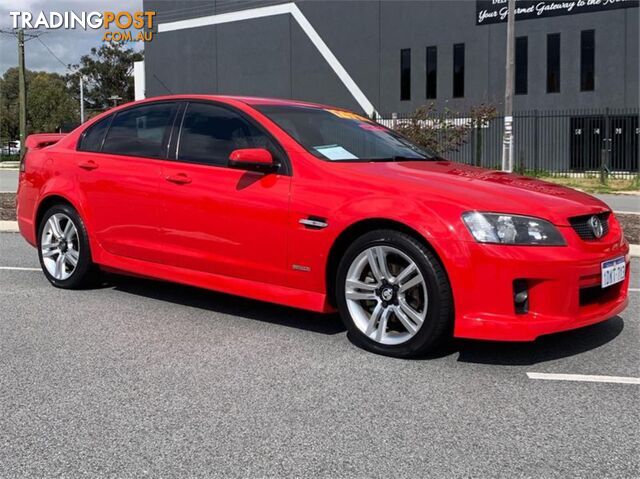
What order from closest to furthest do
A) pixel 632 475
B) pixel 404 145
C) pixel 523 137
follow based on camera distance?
pixel 632 475 < pixel 404 145 < pixel 523 137

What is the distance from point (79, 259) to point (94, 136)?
1.06 m

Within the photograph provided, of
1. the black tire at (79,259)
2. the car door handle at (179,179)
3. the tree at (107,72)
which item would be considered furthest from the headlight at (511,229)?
the tree at (107,72)

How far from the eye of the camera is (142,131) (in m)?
5.86

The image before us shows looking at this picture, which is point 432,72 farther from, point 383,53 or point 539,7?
point 539,7

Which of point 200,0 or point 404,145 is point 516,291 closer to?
point 404,145

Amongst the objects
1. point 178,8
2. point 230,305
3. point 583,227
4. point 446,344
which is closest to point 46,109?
point 178,8

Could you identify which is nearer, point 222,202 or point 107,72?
point 222,202

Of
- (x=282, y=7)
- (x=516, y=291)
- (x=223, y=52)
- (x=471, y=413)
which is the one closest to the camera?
(x=471, y=413)

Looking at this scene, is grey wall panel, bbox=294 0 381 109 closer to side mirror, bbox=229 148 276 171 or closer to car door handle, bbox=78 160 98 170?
car door handle, bbox=78 160 98 170

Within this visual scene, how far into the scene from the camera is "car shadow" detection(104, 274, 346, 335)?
532 cm

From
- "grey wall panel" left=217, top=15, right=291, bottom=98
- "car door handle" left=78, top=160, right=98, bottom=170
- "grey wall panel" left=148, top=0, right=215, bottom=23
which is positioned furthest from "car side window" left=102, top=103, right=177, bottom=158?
"grey wall panel" left=148, top=0, right=215, bottom=23

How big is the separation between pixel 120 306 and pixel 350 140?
2.26m

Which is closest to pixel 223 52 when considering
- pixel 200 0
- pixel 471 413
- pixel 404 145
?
pixel 200 0

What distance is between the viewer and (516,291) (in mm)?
4062
